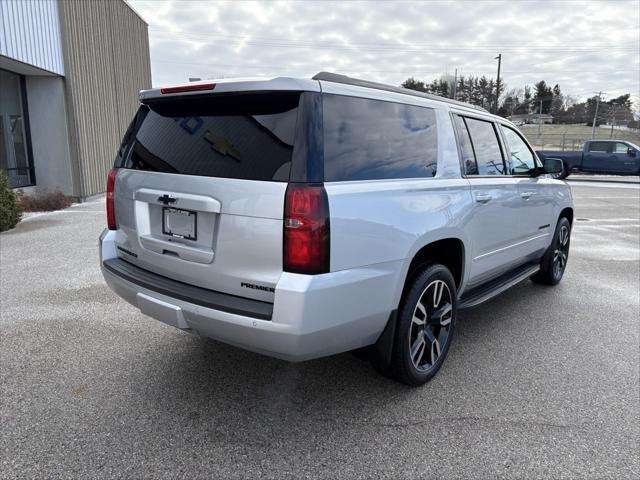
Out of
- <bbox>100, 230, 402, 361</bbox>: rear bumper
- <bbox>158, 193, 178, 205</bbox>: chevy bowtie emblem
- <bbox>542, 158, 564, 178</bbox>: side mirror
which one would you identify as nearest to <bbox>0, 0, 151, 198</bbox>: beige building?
<bbox>158, 193, 178, 205</bbox>: chevy bowtie emblem

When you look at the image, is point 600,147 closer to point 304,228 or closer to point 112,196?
point 112,196

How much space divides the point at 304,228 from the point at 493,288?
2398mm

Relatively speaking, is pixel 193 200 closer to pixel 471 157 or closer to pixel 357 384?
pixel 357 384

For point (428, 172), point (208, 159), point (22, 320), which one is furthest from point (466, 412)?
point (22, 320)

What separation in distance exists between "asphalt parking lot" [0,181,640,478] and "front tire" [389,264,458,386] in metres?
0.15

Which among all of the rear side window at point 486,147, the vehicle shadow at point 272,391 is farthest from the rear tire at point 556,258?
the vehicle shadow at point 272,391

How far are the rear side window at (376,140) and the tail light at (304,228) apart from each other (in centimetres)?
17

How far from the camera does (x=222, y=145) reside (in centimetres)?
268

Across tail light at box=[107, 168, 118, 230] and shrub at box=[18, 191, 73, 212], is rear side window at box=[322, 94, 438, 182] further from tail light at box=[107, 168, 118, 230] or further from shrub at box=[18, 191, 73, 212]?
shrub at box=[18, 191, 73, 212]

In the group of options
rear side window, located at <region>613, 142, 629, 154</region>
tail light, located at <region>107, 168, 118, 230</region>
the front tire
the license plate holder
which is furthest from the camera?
rear side window, located at <region>613, 142, 629, 154</region>

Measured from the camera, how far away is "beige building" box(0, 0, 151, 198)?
442 inches

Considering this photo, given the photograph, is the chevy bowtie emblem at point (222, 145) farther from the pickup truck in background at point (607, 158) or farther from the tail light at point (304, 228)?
the pickup truck in background at point (607, 158)

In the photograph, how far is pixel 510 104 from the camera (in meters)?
90.1

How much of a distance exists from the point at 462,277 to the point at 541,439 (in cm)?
126
